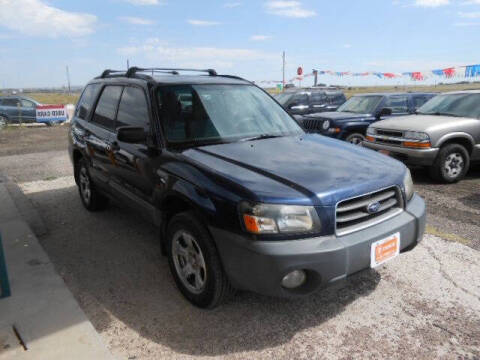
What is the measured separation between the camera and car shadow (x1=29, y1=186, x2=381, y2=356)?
257 cm

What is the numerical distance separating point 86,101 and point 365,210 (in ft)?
13.0

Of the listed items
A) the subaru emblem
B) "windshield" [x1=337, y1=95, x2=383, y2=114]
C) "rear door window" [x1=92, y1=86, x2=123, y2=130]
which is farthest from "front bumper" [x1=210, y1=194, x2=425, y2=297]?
"windshield" [x1=337, y1=95, x2=383, y2=114]

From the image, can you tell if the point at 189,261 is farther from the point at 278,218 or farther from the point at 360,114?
the point at 360,114

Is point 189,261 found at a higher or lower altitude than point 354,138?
lower

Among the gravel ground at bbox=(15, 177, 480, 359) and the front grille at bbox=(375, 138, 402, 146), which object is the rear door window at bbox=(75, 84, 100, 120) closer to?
the gravel ground at bbox=(15, 177, 480, 359)

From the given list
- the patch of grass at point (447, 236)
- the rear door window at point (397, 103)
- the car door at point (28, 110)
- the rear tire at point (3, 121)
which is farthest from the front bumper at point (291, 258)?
the car door at point (28, 110)

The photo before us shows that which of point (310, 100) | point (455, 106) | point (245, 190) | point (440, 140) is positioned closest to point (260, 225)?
point (245, 190)

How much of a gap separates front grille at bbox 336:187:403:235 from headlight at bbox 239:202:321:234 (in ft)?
0.72

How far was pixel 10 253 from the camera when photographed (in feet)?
12.3

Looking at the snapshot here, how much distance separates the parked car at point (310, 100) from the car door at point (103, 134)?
8.47 metres

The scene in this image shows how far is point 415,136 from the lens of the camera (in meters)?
6.38

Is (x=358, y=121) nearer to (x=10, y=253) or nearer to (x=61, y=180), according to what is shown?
(x=61, y=180)

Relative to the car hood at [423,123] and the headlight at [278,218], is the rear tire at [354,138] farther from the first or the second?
the headlight at [278,218]

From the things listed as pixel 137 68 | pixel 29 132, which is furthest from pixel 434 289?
pixel 29 132
